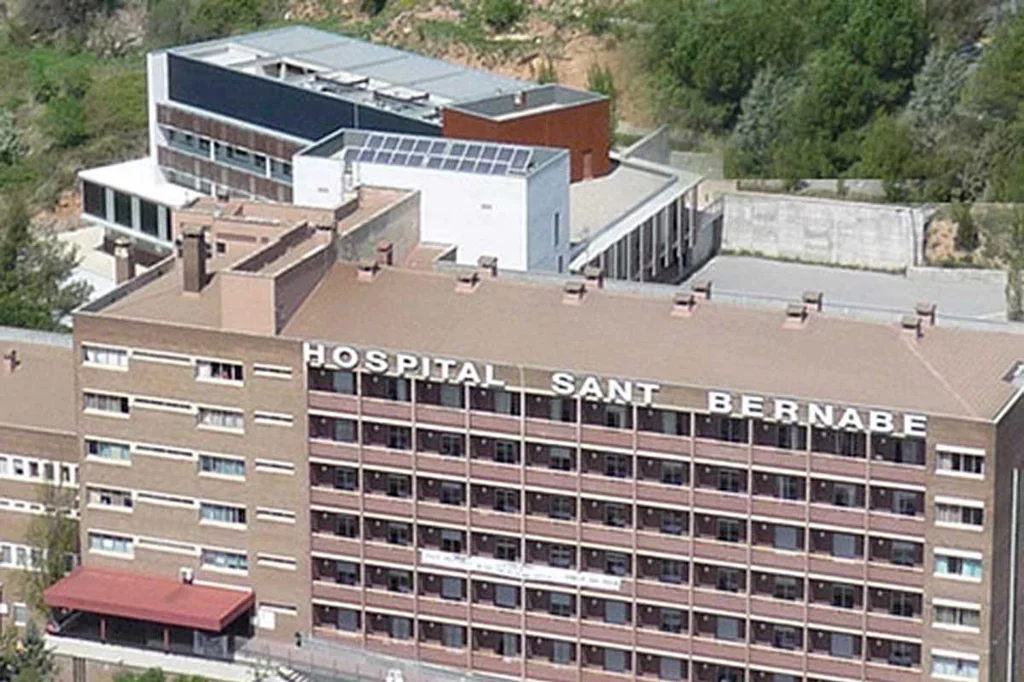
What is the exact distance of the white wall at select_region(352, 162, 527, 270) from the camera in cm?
9169

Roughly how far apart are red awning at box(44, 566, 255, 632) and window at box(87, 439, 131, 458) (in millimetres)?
3663

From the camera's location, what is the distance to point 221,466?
80.1 meters

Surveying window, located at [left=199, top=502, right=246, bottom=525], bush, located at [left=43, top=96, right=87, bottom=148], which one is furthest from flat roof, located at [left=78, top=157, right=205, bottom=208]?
window, located at [left=199, top=502, right=246, bottom=525]

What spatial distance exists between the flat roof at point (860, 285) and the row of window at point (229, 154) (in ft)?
56.5

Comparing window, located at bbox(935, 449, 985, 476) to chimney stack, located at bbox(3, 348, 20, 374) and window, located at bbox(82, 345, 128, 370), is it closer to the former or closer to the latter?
window, located at bbox(82, 345, 128, 370)

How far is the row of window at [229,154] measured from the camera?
10725 centimetres

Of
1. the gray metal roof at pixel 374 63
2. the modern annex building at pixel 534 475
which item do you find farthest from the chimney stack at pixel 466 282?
the gray metal roof at pixel 374 63

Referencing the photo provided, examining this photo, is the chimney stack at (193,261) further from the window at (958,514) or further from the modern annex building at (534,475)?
the window at (958,514)

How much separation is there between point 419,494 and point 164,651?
30.7 ft

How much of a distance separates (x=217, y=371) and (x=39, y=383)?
9441mm

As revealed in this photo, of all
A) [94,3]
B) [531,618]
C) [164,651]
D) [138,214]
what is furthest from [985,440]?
[94,3]

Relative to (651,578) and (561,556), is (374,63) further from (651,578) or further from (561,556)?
(651,578)

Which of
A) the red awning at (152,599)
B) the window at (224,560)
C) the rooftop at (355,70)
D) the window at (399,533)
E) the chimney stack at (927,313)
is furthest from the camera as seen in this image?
the rooftop at (355,70)

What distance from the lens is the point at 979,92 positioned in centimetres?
12469
